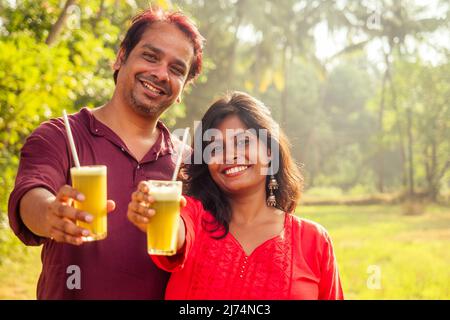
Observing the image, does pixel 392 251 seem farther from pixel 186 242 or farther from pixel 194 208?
pixel 186 242

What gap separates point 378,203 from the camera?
78.6 feet

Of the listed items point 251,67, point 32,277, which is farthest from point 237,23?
point 32,277

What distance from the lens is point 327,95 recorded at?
142 ft

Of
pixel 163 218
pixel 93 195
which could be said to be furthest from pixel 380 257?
pixel 93 195

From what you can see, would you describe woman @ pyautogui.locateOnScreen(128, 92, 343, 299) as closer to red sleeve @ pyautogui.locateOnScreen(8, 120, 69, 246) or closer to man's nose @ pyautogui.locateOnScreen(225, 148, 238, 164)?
man's nose @ pyautogui.locateOnScreen(225, 148, 238, 164)

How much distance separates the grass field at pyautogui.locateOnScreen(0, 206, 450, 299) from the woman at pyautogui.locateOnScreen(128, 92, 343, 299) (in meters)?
4.72

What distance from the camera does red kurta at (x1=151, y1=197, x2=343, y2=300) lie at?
2.82 meters

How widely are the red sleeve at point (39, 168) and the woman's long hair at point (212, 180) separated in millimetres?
728

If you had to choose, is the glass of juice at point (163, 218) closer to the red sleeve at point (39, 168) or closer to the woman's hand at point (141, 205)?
the woman's hand at point (141, 205)

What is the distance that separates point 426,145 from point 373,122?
1493 cm

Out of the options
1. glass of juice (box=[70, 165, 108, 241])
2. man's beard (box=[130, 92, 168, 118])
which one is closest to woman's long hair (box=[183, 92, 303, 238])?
man's beard (box=[130, 92, 168, 118])

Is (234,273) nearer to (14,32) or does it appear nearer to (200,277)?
(200,277)

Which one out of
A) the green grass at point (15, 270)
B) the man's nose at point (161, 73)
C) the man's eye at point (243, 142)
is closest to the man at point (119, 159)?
the man's nose at point (161, 73)

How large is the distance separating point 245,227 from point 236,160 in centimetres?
37
